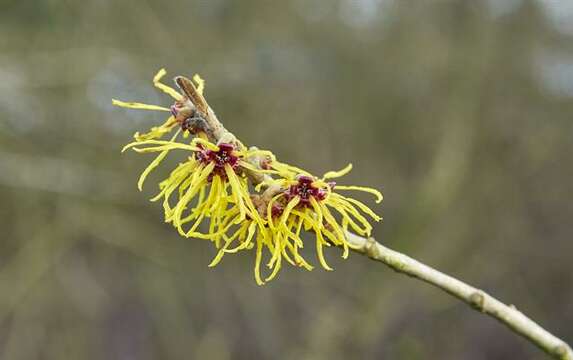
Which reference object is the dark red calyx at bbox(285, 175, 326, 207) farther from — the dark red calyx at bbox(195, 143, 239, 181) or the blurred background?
the blurred background

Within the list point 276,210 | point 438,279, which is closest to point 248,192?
point 276,210

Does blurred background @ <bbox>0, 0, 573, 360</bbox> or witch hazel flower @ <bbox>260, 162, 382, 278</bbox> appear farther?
blurred background @ <bbox>0, 0, 573, 360</bbox>

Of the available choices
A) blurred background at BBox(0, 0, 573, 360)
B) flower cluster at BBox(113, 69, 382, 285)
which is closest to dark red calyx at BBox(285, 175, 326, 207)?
flower cluster at BBox(113, 69, 382, 285)

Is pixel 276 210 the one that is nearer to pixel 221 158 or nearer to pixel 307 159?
pixel 221 158

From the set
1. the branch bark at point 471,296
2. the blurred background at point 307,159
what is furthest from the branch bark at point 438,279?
the blurred background at point 307,159

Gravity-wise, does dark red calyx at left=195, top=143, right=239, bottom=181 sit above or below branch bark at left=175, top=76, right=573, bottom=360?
below

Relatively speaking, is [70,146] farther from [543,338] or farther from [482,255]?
[543,338]

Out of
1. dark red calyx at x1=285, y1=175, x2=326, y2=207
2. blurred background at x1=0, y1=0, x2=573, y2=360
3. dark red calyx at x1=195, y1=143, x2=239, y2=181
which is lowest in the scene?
dark red calyx at x1=195, y1=143, x2=239, y2=181

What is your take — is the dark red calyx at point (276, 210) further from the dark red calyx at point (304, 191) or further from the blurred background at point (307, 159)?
the blurred background at point (307, 159)
